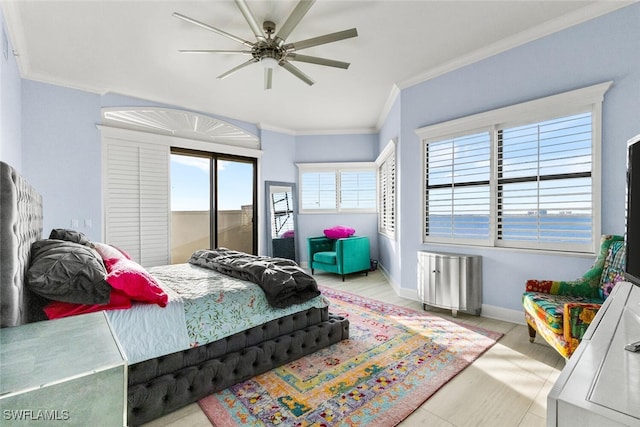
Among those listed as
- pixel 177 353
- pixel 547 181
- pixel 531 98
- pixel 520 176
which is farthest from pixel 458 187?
pixel 177 353

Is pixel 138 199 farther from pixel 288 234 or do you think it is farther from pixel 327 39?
pixel 327 39

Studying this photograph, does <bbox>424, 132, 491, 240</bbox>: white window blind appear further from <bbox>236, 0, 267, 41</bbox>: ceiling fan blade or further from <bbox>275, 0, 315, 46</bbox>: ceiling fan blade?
<bbox>236, 0, 267, 41</bbox>: ceiling fan blade

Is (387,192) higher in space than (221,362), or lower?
higher

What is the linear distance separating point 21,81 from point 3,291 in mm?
3882

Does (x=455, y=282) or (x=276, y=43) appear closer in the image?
(x=276, y=43)

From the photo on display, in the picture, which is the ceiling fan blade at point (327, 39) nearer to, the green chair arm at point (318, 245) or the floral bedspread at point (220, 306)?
the floral bedspread at point (220, 306)

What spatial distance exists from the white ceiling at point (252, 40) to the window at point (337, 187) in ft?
6.07

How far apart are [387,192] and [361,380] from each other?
3.74 metres

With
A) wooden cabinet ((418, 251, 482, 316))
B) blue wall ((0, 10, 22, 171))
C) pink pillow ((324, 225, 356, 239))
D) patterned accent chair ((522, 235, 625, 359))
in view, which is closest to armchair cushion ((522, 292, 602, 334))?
patterned accent chair ((522, 235, 625, 359))

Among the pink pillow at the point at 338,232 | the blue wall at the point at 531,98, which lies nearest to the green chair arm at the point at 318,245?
the pink pillow at the point at 338,232

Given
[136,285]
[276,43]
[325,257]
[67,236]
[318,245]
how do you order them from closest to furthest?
[136,285] → [67,236] → [276,43] → [325,257] → [318,245]

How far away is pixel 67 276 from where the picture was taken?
1509 mm

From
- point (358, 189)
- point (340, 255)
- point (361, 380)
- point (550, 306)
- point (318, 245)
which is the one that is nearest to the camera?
point (361, 380)

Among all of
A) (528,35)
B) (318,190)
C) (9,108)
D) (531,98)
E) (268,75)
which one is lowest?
(318,190)
